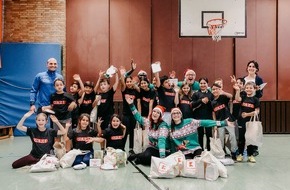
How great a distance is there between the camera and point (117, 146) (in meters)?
6.19

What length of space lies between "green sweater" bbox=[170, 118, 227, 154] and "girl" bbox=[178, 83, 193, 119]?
87 cm

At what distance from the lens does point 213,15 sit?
1020 cm

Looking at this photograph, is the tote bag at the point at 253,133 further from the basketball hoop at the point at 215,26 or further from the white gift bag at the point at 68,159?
the basketball hoop at the point at 215,26

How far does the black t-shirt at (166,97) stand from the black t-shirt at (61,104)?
1637mm

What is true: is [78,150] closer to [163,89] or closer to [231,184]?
[163,89]

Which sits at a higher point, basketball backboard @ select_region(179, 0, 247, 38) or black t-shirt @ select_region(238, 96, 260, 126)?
basketball backboard @ select_region(179, 0, 247, 38)

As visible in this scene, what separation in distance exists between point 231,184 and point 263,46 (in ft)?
24.7

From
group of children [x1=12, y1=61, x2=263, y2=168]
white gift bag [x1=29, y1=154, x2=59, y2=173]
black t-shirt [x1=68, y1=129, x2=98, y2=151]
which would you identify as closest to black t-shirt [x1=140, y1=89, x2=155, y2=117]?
group of children [x1=12, y1=61, x2=263, y2=168]

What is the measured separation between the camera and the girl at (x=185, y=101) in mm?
6504

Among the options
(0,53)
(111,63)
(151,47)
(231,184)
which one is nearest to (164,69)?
(151,47)

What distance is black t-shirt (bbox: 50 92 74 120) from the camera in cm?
623

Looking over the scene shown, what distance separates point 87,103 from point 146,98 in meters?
1.13

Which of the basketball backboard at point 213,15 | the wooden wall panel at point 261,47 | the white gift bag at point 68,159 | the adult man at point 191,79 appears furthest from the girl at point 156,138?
→ the wooden wall panel at point 261,47

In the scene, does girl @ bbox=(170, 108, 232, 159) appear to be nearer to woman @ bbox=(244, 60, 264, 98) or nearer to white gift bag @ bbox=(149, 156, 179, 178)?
white gift bag @ bbox=(149, 156, 179, 178)
